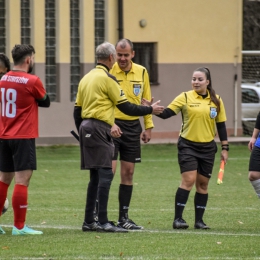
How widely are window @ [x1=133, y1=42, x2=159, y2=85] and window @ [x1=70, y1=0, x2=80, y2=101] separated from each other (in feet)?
7.09

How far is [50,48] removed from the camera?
27.5 meters

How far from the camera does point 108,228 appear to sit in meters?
9.59

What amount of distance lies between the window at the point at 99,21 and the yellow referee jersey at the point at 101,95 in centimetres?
1870

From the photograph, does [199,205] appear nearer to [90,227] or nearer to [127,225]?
[127,225]

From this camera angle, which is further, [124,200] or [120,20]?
[120,20]

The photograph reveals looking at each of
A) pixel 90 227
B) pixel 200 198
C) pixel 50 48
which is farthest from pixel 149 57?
pixel 90 227

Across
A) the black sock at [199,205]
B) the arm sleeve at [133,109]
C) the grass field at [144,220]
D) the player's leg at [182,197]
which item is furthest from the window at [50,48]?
the arm sleeve at [133,109]

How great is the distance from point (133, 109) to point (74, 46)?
60.7 ft

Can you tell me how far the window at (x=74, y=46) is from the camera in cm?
2758

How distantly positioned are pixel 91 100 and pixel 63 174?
9308 mm

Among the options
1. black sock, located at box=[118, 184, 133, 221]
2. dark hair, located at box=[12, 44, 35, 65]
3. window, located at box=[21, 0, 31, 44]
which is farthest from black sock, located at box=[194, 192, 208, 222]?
window, located at box=[21, 0, 31, 44]

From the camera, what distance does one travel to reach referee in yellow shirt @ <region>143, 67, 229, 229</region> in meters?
10.2

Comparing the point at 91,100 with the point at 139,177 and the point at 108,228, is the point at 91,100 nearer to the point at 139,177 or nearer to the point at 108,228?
the point at 108,228

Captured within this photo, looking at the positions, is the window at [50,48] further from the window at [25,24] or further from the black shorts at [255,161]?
the black shorts at [255,161]
